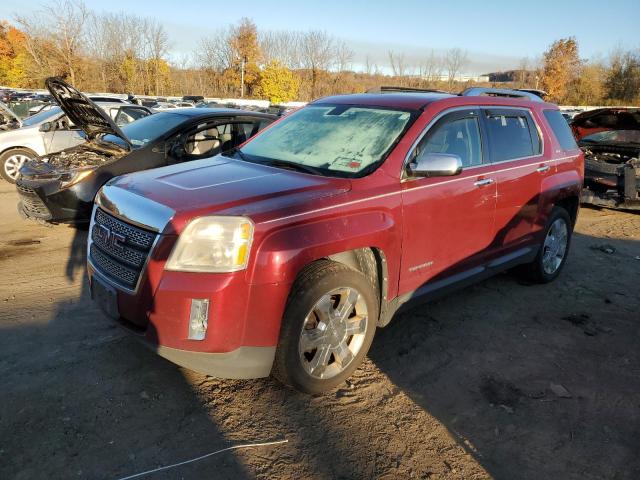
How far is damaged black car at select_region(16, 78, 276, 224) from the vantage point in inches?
223

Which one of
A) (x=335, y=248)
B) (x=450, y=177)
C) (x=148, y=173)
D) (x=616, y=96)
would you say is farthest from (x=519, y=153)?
(x=616, y=96)

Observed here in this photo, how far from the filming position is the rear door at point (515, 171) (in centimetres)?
418

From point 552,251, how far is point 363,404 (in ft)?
10.9

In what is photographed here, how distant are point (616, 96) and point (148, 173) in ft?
183

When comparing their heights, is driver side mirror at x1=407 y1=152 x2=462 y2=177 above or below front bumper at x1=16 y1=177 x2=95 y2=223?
above

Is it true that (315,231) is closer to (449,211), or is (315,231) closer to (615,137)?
(449,211)

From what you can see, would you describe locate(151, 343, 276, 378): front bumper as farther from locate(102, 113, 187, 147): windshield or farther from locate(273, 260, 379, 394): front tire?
locate(102, 113, 187, 147): windshield

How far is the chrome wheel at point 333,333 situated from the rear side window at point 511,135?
1.99 metres

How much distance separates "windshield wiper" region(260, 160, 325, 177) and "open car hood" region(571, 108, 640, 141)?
316 inches

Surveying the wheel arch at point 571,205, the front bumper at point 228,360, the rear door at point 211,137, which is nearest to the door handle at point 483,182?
the wheel arch at point 571,205

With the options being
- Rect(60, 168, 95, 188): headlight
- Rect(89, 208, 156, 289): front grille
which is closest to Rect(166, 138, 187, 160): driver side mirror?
Rect(60, 168, 95, 188): headlight

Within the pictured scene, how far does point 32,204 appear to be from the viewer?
5840mm

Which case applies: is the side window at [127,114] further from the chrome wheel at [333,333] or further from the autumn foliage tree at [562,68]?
the autumn foliage tree at [562,68]

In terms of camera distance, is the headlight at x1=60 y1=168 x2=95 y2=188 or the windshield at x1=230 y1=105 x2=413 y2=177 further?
the headlight at x1=60 y1=168 x2=95 y2=188
